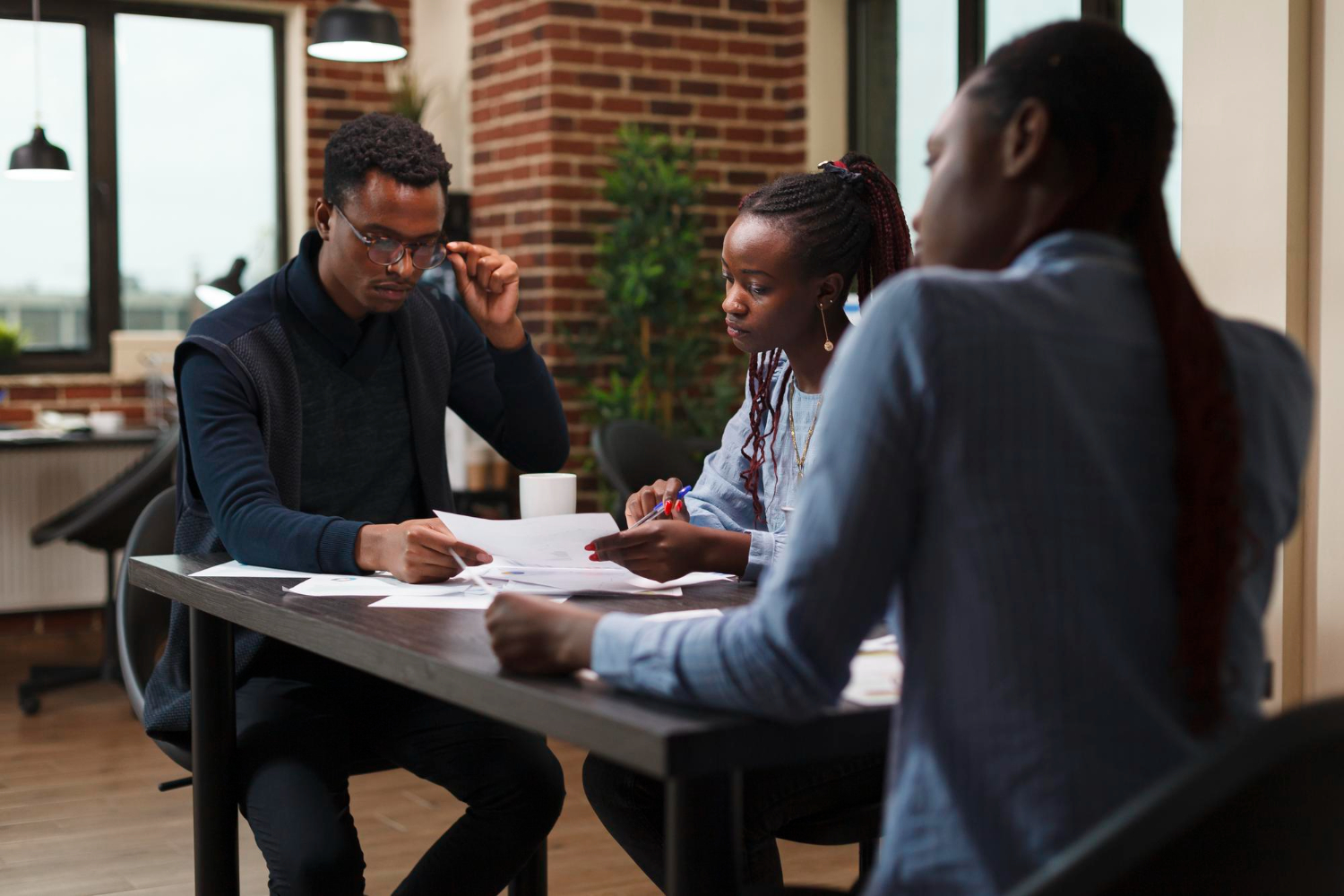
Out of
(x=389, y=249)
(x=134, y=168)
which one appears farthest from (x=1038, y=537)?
(x=134, y=168)

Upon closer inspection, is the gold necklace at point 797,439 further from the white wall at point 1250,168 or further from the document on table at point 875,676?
the white wall at point 1250,168

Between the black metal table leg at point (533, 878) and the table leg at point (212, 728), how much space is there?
1.53 ft

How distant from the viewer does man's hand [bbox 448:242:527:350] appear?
2.27 meters

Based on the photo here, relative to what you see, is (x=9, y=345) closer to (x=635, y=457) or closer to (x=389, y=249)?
(x=635, y=457)

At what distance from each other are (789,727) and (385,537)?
88 cm

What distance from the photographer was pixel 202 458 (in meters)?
1.96

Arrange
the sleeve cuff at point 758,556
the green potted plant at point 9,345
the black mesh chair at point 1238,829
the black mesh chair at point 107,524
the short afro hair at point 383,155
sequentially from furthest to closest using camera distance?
1. the green potted plant at point 9,345
2. the black mesh chair at point 107,524
3. the short afro hair at point 383,155
4. the sleeve cuff at point 758,556
5. the black mesh chair at point 1238,829

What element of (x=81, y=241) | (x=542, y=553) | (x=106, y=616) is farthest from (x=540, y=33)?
(x=542, y=553)

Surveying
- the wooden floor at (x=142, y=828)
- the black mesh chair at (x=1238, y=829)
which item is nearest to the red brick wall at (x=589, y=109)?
the wooden floor at (x=142, y=828)

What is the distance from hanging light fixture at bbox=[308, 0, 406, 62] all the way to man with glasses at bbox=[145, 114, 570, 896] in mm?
2658

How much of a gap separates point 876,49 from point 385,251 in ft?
11.7

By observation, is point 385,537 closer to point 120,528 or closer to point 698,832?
point 698,832

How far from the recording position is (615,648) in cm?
108

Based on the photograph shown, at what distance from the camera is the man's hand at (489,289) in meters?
2.27
